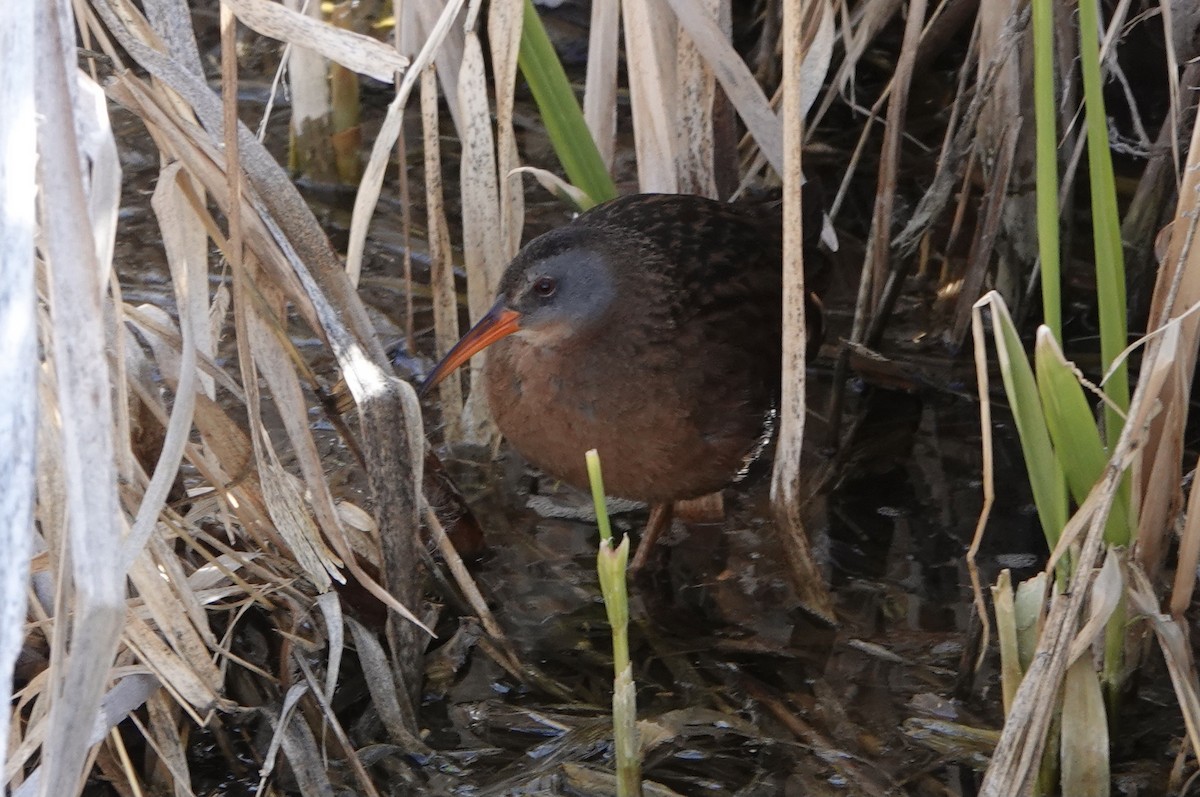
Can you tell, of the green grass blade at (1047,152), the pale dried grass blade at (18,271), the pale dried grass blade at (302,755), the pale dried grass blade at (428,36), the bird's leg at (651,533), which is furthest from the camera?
the bird's leg at (651,533)

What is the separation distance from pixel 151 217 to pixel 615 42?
1.36 meters

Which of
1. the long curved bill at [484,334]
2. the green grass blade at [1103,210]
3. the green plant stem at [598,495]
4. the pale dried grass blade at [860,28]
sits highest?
the pale dried grass blade at [860,28]

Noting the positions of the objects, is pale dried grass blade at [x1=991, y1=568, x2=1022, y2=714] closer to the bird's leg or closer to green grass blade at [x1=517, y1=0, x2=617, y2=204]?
the bird's leg

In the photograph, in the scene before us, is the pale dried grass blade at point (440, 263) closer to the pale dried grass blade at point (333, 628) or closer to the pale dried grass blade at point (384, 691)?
the pale dried grass blade at point (384, 691)

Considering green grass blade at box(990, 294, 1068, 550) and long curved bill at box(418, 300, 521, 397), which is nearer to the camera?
green grass blade at box(990, 294, 1068, 550)

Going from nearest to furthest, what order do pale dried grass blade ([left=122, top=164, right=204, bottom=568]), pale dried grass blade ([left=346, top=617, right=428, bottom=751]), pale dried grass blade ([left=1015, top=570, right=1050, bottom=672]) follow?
pale dried grass blade ([left=122, top=164, right=204, bottom=568]) < pale dried grass blade ([left=1015, top=570, right=1050, bottom=672]) < pale dried grass blade ([left=346, top=617, right=428, bottom=751])

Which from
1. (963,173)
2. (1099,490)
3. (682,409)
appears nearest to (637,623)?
(682,409)

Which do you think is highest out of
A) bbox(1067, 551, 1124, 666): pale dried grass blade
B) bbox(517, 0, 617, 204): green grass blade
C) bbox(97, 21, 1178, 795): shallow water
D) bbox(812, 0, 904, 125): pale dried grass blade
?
bbox(812, 0, 904, 125): pale dried grass blade

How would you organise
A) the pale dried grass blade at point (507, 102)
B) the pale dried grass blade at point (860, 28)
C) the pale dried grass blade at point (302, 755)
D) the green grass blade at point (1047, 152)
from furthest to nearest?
the pale dried grass blade at point (860, 28), the pale dried grass blade at point (507, 102), the pale dried grass blade at point (302, 755), the green grass blade at point (1047, 152)

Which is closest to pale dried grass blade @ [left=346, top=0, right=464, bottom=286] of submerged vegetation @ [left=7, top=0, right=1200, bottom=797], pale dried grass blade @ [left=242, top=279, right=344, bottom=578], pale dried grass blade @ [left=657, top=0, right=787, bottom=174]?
submerged vegetation @ [left=7, top=0, right=1200, bottom=797]

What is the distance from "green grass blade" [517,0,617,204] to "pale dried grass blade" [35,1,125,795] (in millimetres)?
1217

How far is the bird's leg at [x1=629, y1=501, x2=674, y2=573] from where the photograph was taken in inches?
99.4

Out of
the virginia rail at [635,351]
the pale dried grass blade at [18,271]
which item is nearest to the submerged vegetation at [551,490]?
the pale dried grass blade at [18,271]

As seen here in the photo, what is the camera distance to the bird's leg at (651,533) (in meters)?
2.53
